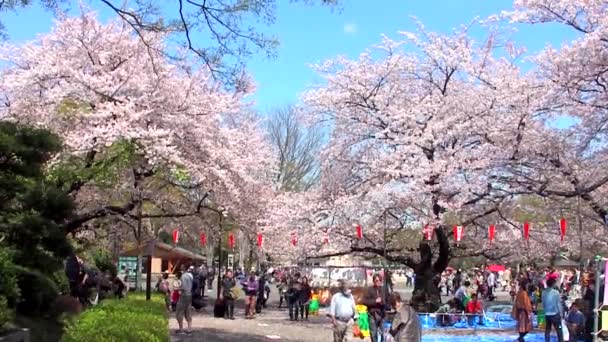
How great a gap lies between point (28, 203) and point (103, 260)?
64.7 feet

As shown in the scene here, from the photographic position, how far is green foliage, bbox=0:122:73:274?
9.91 metres

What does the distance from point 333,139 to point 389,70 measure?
278cm

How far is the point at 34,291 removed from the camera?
32.4 ft

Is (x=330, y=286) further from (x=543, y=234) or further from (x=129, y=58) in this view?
(x=129, y=58)

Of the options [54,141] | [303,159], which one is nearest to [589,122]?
[54,141]

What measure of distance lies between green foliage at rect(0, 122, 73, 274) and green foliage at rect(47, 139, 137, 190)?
3444 mm

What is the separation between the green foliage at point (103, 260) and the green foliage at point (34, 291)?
52.9 ft

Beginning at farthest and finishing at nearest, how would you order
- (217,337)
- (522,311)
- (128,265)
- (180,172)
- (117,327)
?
(128,265) → (180,172) → (217,337) → (522,311) → (117,327)

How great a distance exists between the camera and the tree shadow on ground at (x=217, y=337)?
14.8 meters

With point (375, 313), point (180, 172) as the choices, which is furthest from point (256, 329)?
point (375, 313)

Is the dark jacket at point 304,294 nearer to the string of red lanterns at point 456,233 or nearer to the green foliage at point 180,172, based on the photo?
the string of red lanterns at point 456,233

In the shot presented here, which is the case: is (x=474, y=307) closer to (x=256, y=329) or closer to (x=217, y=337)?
(x=256, y=329)

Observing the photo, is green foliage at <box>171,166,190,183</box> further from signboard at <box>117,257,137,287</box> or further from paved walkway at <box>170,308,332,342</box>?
signboard at <box>117,257,137,287</box>

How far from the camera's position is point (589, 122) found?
16922 mm
